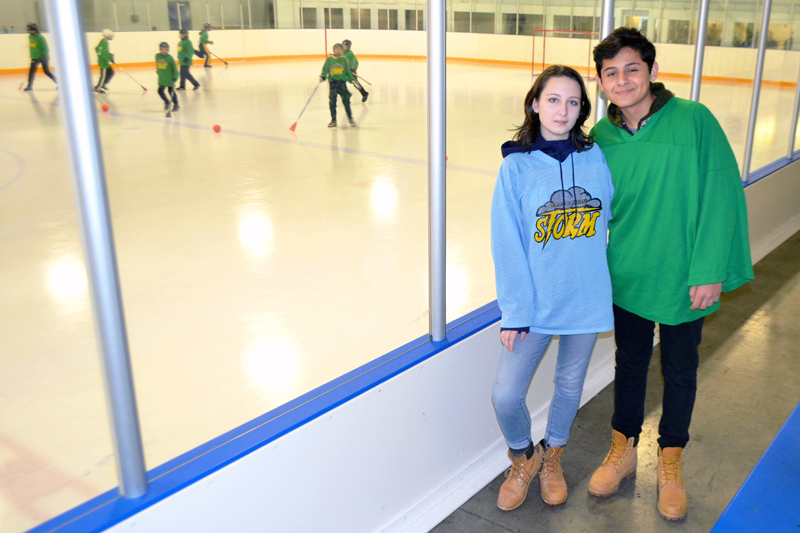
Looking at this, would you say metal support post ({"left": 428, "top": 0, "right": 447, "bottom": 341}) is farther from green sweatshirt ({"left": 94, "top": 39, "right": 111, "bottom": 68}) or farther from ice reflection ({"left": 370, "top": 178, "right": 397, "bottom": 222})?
green sweatshirt ({"left": 94, "top": 39, "right": 111, "bottom": 68})

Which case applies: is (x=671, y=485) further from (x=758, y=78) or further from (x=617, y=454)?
(x=758, y=78)

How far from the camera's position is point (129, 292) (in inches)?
133

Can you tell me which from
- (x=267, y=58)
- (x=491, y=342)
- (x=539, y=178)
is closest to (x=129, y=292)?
(x=491, y=342)

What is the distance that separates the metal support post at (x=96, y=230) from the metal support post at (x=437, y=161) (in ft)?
2.85

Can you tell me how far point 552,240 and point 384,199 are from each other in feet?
11.6

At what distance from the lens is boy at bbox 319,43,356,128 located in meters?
8.98

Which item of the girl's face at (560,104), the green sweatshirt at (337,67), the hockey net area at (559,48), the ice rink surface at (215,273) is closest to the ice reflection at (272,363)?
the ice rink surface at (215,273)

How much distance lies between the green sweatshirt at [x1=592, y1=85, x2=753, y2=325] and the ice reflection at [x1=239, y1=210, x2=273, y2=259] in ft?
8.33

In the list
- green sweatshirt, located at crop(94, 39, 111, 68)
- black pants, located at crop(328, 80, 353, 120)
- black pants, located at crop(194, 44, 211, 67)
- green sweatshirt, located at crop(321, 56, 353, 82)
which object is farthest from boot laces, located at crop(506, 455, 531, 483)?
black pants, located at crop(194, 44, 211, 67)

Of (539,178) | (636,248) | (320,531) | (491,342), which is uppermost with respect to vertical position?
(539,178)

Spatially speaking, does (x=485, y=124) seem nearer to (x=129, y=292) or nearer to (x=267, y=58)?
(x=129, y=292)

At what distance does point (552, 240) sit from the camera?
A: 5.34 ft

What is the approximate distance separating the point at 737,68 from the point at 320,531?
46.4ft

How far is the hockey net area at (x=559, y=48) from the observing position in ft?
50.5
